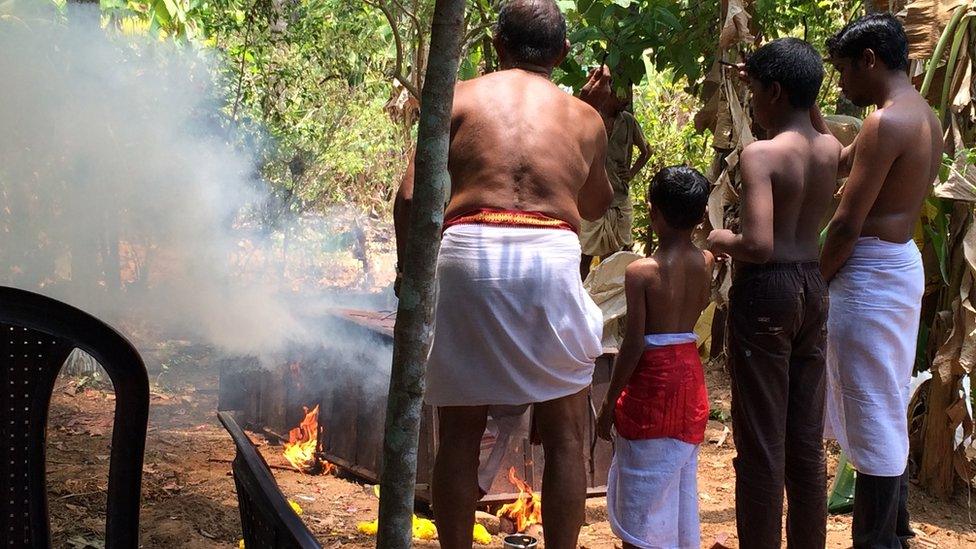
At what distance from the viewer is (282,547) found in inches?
56.7

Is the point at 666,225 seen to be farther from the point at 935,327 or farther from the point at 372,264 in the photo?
the point at 372,264

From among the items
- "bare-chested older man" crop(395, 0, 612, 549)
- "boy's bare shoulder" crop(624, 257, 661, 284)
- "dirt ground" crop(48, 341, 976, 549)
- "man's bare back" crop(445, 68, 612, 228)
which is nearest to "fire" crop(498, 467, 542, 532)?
"dirt ground" crop(48, 341, 976, 549)

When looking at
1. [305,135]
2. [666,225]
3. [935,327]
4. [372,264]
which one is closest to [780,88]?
[666,225]

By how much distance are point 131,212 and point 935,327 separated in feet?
27.5

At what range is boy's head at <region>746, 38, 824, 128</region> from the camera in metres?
3.57

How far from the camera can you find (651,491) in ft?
11.9

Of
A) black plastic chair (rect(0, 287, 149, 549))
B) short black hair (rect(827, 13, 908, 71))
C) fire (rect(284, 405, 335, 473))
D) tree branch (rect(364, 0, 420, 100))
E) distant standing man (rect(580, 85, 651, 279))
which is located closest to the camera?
black plastic chair (rect(0, 287, 149, 549))

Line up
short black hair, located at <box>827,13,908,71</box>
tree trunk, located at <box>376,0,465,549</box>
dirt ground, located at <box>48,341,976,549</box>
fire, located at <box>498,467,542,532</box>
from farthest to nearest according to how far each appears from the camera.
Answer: fire, located at <box>498,467,542,532</box>
dirt ground, located at <box>48,341,976,549</box>
short black hair, located at <box>827,13,908,71</box>
tree trunk, located at <box>376,0,465,549</box>

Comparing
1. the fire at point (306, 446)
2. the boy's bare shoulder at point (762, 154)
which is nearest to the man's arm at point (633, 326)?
the boy's bare shoulder at point (762, 154)

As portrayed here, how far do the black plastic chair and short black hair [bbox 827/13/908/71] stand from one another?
3.02 metres

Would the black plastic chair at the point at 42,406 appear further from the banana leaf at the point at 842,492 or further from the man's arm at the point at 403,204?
the banana leaf at the point at 842,492

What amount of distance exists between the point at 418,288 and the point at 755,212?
195 cm

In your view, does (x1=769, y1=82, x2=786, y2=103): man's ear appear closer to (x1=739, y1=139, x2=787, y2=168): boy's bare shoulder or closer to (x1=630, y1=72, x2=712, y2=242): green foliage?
(x1=739, y1=139, x2=787, y2=168): boy's bare shoulder

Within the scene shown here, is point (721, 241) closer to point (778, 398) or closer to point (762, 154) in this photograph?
point (762, 154)
